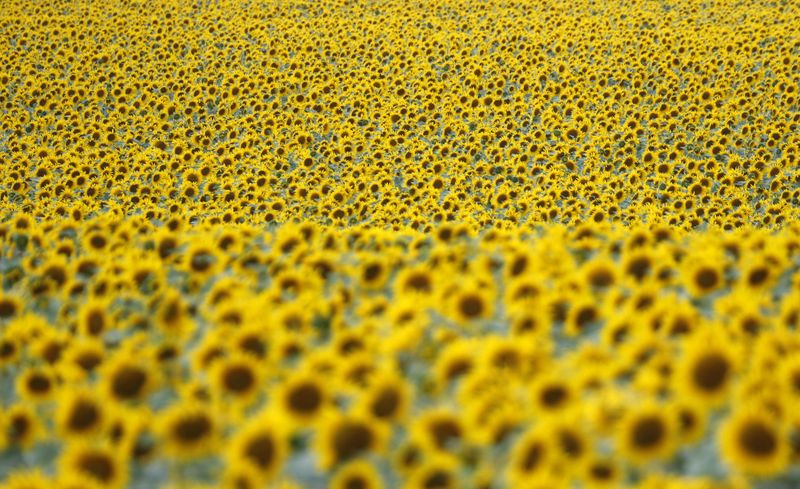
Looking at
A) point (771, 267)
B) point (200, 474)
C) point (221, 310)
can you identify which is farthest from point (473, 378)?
point (771, 267)

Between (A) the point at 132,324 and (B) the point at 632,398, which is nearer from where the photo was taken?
(B) the point at 632,398

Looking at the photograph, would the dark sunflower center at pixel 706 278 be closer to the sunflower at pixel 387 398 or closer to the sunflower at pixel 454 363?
the sunflower at pixel 454 363

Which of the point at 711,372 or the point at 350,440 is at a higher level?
the point at 711,372

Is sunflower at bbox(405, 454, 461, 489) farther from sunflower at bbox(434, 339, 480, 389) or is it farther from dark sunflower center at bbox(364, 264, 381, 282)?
dark sunflower center at bbox(364, 264, 381, 282)

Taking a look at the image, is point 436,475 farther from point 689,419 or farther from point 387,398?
point 689,419

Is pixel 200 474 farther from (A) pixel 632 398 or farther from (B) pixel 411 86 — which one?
(B) pixel 411 86

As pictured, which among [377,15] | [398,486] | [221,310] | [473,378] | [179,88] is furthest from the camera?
[377,15]

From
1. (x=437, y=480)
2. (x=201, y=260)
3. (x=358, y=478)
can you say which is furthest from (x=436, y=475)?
(x=201, y=260)
